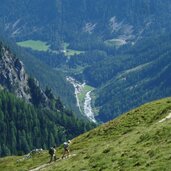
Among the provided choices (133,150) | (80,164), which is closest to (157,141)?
(133,150)

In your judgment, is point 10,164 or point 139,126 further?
point 10,164

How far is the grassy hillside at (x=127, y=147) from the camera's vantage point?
62344mm

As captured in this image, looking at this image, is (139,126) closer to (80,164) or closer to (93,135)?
(93,135)

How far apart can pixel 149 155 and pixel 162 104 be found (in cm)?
3968

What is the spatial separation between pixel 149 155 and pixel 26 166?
4511cm

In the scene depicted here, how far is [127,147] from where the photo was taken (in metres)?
72.4

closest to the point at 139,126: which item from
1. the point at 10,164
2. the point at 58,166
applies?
the point at 58,166

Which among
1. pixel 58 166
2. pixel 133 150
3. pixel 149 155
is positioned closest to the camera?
pixel 149 155

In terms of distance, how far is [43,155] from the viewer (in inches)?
4375

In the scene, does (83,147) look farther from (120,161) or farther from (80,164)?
(120,161)

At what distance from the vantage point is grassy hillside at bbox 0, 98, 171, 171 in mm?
62344

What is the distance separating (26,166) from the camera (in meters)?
104

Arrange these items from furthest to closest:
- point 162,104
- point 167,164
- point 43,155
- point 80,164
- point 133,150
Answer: point 43,155
point 162,104
point 80,164
point 133,150
point 167,164

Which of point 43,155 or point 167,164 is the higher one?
point 43,155
